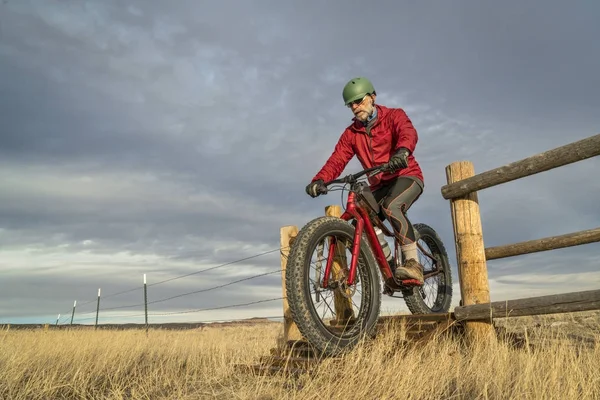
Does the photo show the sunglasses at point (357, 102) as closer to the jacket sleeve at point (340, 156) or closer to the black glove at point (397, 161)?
the jacket sleeve at point (340, 156)

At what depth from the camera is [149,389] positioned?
16.8 ft

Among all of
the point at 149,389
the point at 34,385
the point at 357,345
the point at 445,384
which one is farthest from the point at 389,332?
the point at 34,385

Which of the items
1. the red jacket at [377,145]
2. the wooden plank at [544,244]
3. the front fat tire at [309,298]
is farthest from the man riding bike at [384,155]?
the wooden plank at [544,244]

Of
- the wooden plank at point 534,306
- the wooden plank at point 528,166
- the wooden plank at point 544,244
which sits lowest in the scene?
the wooden plank at point 534,306

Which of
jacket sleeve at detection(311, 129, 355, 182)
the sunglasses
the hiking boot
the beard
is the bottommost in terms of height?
the hiking boot

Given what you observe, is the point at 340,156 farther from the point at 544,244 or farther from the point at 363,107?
the point at 544,244

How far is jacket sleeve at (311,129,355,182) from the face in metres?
0.37

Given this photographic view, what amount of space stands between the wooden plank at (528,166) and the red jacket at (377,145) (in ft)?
1.59

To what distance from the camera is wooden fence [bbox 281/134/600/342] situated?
15.9 ft

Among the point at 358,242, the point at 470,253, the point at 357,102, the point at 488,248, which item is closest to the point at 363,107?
the point at 357,102

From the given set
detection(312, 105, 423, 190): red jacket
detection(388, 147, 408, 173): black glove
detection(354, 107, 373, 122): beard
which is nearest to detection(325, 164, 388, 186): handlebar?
detection(388, 147, 408, 173): black glove

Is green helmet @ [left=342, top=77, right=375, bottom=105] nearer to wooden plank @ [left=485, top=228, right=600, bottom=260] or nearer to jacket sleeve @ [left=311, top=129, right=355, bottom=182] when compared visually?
jacket sleeve @ [left=311, top=129, right=355, bottom=182]

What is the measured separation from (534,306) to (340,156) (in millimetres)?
2636

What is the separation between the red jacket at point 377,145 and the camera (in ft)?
18.1
